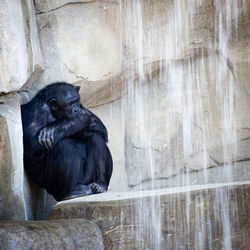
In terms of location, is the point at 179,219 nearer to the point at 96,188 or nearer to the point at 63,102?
the point at 96,188

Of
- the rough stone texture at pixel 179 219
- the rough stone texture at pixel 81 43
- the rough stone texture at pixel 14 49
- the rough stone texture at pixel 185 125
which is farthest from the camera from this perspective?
the rough stone texture at pixel 185 125

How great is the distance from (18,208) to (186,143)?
1.95m

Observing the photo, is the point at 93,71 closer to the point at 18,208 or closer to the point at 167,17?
the point at 167,17

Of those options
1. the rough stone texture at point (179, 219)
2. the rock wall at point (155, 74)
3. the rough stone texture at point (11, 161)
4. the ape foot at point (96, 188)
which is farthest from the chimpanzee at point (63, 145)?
the rough stone texture at point (179, 219)

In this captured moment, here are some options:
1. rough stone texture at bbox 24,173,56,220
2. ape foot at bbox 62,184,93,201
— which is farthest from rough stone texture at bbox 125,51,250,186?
ape foot at bbox 62,184,93,201

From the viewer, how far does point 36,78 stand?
17.3 ft

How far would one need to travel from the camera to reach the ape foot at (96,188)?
4637 millimetres

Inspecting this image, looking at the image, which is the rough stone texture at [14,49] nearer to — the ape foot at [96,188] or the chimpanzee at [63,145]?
the chimpanzee at [63,145]

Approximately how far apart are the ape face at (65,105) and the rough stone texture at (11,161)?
0.44 metres

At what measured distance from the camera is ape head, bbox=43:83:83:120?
480 cm

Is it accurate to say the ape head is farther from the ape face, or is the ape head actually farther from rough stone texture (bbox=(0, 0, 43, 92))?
rough stone texture (bbox=(0, 0, 43, 92))

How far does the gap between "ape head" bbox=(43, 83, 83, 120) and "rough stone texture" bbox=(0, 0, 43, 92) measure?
256 mm

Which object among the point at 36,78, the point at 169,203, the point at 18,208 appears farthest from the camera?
the point at 36,78

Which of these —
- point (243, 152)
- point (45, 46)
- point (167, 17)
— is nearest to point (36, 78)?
point (45, 46)
